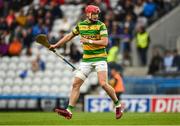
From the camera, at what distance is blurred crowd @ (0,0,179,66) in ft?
88.7

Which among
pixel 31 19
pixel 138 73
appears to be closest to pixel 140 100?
pixel 138 73

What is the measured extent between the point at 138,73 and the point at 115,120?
1079 centimetres

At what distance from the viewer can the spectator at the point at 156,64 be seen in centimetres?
2595

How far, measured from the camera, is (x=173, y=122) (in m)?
15.4

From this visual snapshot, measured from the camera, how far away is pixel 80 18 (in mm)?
28672

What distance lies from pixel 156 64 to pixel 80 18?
13.8 ft

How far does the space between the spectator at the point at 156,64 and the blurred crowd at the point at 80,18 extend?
2.71ft

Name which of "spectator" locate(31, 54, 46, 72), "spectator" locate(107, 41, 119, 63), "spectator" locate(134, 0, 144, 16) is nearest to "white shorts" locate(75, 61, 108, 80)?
"spectator" locate(107, 41, 119, 63)

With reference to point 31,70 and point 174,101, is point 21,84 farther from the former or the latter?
point 174,101

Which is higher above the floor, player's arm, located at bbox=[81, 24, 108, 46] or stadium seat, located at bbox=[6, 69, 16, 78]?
player's arm, located at bbox=[81, 24, 108, 46]

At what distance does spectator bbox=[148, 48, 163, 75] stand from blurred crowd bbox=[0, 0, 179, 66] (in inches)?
32.5

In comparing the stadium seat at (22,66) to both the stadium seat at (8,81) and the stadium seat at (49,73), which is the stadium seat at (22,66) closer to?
the stadium seat at (8,81)

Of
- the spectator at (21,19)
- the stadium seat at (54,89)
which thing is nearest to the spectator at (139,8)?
the stadium seat at (54,89)

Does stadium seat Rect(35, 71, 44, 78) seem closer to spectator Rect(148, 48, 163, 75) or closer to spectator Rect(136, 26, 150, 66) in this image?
spectator Rect(136, 26, 150, 66)
